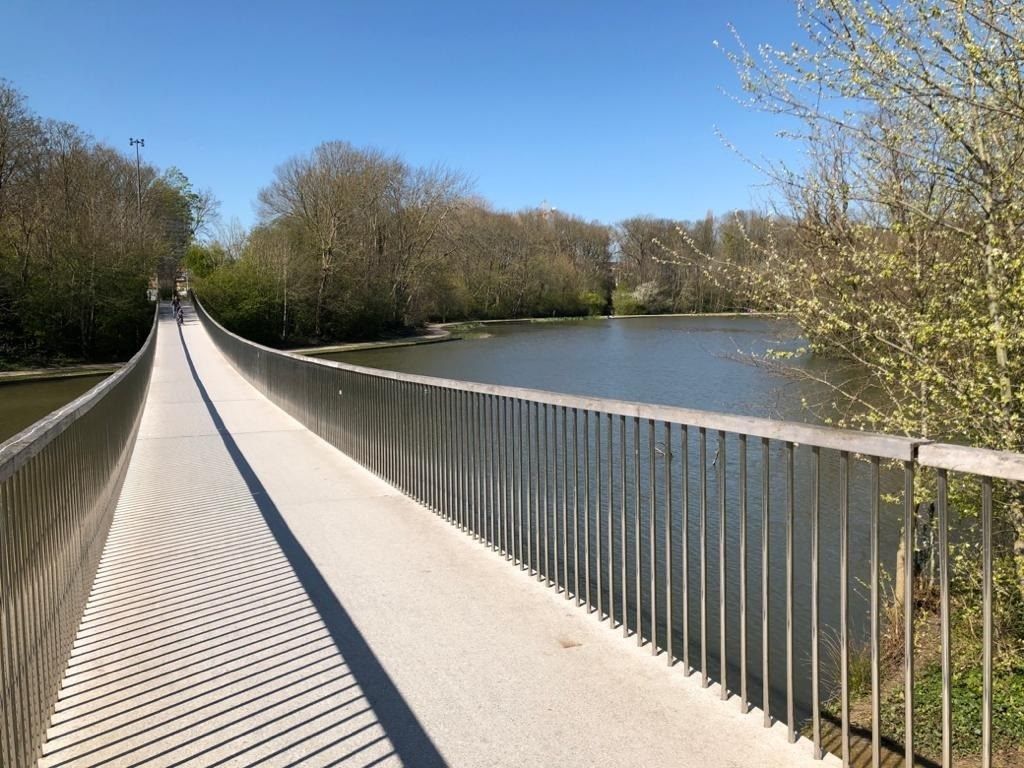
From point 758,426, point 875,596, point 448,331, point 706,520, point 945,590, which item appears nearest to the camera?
point 945,590

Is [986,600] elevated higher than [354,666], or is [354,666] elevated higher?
[986,600]

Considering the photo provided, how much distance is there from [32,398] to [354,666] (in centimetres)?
3475

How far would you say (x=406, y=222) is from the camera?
204 ft

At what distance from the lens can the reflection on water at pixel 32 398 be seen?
2683cm

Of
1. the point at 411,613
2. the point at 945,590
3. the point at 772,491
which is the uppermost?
the point at 945,590

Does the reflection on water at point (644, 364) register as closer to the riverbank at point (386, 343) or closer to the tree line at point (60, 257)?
the riverbank at point (386, 343)

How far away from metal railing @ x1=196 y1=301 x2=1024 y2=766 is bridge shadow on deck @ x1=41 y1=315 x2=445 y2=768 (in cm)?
122

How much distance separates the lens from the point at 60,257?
42.7m

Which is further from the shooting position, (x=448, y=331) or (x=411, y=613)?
(x=448, y=331)

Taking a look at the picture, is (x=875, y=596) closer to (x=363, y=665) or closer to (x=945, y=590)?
(x=945, y=590)

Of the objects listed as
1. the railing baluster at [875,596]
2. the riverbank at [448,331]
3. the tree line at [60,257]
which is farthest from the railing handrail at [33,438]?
the tree line at [60,257]

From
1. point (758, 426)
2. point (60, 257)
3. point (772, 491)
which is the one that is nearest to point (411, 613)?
point (758, 426)

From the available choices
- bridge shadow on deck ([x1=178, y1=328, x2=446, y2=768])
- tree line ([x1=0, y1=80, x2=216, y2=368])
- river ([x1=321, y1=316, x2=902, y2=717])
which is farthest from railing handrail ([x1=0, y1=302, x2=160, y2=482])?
tree line ([x1=0, y1=80, x2=216, y2=368])

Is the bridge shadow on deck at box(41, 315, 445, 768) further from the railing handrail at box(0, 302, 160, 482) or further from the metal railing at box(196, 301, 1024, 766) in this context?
the metal railing at box(196, 301, 1024, 766)
